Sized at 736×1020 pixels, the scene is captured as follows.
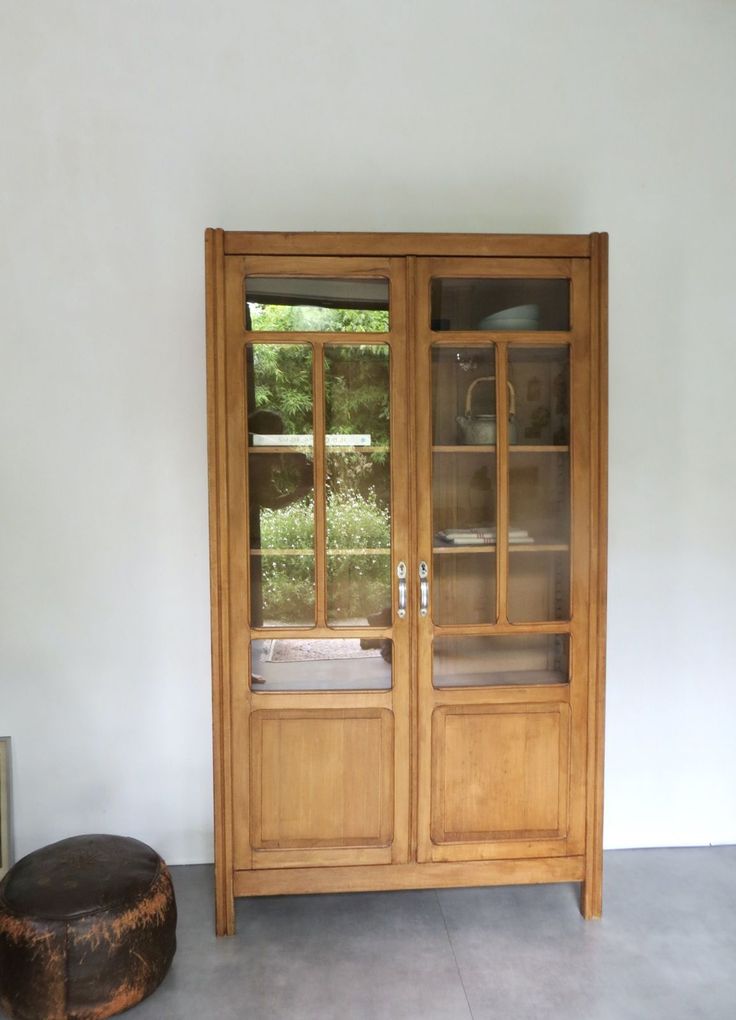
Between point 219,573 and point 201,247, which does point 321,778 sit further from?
point 201,247

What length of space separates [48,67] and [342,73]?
1032 mm

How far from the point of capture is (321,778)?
2291 millimetres

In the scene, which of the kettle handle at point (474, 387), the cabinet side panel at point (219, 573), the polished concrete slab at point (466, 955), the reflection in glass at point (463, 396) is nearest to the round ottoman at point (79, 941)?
the polished concrete slab at point (466, 955)

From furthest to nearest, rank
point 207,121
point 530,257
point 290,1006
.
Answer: point 207,121
point 530,257
point 290,1006

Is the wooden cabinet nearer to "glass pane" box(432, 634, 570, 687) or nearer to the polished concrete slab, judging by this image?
"glass pane" box(432, 634, 570, 687)

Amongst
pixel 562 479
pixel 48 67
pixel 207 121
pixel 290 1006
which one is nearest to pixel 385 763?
pixel 290 1006

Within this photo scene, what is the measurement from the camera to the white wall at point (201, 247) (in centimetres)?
258

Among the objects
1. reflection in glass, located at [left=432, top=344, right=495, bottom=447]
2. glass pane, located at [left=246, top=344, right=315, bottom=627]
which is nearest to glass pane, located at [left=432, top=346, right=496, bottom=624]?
reflection in glass, located at [left=432, top=344, right=495, bottom=447]

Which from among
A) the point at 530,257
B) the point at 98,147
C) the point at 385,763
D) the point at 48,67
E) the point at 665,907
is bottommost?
the point at 665,907

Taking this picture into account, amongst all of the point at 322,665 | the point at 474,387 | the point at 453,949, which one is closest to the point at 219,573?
the point at 322,665

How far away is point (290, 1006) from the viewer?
77.6 inches

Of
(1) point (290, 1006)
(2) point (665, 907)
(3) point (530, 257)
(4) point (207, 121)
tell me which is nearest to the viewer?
(1) point (290, 1006)

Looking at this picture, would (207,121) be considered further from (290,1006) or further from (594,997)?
(594,997)

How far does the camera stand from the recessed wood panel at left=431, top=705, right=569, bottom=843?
2.32m
